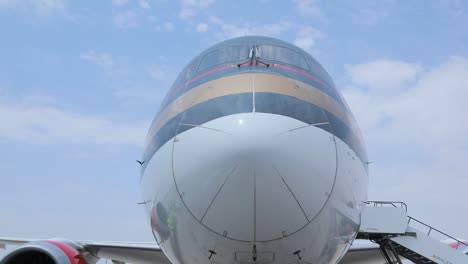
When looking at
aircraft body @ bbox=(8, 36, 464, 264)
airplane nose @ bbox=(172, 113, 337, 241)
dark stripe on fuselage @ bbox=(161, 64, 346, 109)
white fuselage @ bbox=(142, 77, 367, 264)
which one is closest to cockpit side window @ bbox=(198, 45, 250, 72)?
aircraft body @ bbox=(8, 36, 464, 264)

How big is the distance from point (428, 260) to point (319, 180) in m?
5.41

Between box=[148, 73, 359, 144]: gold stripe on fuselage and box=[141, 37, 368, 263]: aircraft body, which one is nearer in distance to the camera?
box=[141, 37, 368, 263]: aircraft body

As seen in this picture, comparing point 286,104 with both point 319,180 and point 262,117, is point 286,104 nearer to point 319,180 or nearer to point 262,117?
point 262,117

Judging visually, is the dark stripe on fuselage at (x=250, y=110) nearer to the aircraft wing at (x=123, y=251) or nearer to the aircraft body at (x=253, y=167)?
the aircraft body at (x=253, y=167)

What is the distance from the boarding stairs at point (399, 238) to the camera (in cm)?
880

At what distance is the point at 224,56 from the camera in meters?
7.37

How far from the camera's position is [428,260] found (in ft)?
32.3

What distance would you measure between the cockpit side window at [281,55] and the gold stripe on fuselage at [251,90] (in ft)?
2.12

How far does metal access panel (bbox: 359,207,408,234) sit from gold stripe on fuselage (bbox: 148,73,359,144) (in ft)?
7.33

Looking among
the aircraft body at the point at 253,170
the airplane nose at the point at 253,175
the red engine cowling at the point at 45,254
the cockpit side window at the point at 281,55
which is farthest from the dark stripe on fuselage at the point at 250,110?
the red engine cowling at the point at 45,254

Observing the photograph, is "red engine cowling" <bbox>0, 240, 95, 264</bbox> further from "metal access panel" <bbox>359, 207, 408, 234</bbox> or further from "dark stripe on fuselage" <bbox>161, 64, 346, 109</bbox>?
"metal access panel" <bbox>359, 207, 408, 234</bbox>

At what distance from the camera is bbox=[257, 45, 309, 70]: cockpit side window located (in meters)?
7.20

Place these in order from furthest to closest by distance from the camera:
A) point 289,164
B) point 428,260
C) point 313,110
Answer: point 428,260
point 313,110
point 289,164

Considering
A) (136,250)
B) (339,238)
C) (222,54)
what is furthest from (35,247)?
(339,238)
